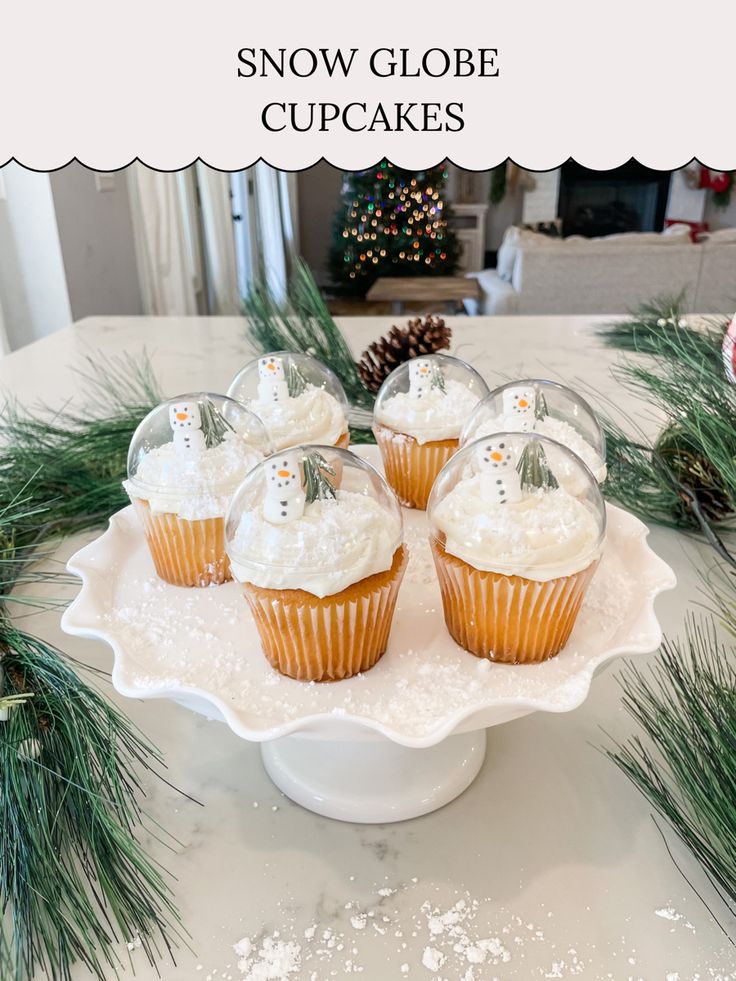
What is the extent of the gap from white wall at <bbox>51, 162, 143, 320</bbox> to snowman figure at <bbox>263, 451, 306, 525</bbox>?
7.76 feet

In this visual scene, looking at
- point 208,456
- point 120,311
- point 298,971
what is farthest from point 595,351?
point 120,311

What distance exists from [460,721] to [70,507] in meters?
0.75

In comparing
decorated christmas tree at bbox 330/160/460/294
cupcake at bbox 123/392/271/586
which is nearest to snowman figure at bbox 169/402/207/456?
cupcake at bbox 123/392/271/586

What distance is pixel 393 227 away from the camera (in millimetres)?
6438

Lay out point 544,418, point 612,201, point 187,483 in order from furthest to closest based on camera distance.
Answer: point 612,201
point 544,418
point 187,483

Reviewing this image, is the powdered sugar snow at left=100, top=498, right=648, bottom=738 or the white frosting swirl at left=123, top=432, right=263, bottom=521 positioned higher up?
the white frosting swirl at left=123, top=432, right=263, bottom=521

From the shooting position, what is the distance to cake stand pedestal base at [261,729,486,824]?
0.67m

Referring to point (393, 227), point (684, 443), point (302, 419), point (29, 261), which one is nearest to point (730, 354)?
point (684, 443)

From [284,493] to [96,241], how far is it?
270 centimetres

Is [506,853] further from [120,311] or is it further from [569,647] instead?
[120,311]

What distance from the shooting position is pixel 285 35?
1.46m

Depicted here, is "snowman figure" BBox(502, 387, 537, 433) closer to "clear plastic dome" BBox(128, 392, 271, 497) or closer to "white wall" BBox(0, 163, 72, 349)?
"clear plastic dome" BBox(128, 392, 271, 497)

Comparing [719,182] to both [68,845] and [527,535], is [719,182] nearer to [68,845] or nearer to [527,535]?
[527,535]

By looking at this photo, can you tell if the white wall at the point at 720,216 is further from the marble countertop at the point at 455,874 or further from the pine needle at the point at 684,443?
the marble countertop at the point at 455,874
